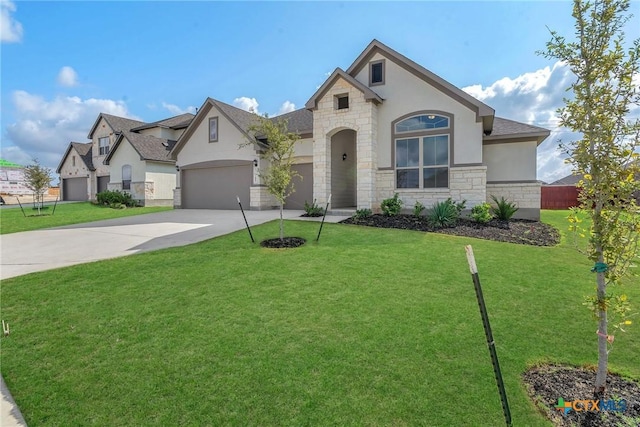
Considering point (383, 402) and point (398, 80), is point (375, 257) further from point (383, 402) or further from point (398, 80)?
point (398, 80)

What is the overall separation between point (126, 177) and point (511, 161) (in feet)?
82.3

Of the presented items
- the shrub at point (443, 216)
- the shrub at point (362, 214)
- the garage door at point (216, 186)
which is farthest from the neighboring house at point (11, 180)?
the shrub at point (443, 216)

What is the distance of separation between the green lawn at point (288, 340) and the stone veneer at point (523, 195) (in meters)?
7.49

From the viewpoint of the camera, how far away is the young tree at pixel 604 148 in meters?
2.71

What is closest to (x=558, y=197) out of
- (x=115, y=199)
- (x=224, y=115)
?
(x=224, y=115)

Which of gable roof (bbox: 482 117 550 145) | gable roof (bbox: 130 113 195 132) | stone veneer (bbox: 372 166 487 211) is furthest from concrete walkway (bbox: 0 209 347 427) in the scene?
gable roof (bbox: 130 113 195 132)

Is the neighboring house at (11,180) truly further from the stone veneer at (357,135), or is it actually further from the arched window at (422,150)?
the arched window at (422,150)

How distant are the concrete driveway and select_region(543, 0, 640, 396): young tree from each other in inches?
333

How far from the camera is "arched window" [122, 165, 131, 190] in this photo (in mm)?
23969

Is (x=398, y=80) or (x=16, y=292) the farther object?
(x=398, y=80)

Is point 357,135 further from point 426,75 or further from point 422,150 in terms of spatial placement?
point 426,75

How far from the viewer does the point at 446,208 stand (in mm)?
10961

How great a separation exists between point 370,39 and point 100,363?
47.6 feet

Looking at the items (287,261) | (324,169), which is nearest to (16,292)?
(287,261)
